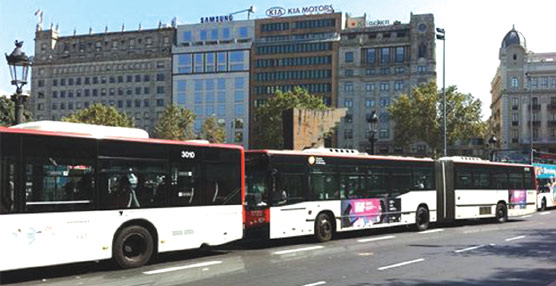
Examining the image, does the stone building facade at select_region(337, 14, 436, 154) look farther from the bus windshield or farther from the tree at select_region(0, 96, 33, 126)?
the bus windshield

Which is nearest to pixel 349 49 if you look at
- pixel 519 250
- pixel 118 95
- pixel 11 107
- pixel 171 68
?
pixel 171 68

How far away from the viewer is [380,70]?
111125 mm

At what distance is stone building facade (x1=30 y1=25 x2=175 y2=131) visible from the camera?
12719 cm

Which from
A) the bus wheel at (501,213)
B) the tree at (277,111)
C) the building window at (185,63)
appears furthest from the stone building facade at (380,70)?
the bus wheel at (501,213)

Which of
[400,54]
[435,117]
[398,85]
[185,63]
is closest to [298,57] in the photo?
[400,54]

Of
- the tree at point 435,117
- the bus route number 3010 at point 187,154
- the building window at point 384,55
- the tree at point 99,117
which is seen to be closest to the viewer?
the bus route number 3010 at point 187,154

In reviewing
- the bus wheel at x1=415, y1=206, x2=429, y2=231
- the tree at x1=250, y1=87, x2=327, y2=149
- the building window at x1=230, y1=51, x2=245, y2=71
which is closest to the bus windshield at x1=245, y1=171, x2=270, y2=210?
the bus wheel at x1=415, y1=206, x2=429, y2=231

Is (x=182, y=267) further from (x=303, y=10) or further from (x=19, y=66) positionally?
(x=303, y=10)

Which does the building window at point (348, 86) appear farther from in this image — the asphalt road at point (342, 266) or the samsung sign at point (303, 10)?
the asphalt road at point (342, 266)

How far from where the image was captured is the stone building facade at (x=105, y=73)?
5007 inches

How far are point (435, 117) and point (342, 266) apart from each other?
60.0 metres

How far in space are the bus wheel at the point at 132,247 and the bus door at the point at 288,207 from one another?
15.0 ft

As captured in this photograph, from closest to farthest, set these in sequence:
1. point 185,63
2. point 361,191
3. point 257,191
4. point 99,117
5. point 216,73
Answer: point 257,191 → point 361,191 → point 99,117 → point 216,73 → point 185,63

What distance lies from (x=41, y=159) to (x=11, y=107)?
4138 centimetres
